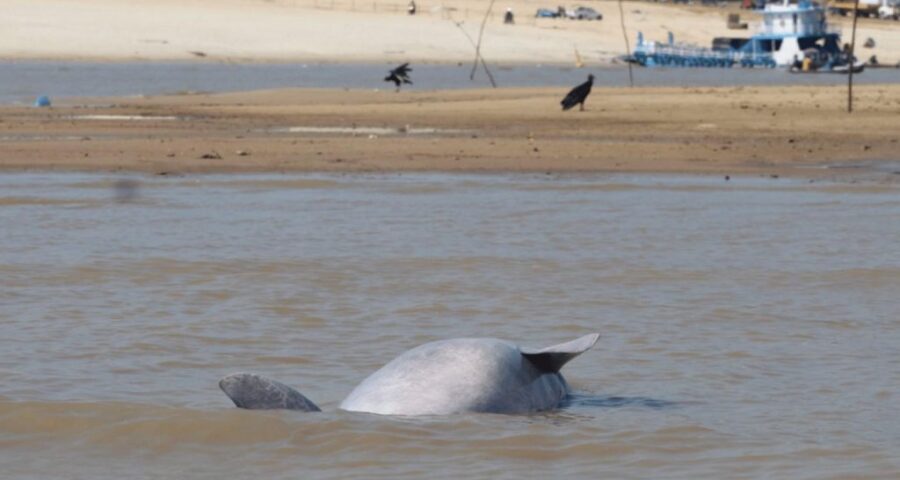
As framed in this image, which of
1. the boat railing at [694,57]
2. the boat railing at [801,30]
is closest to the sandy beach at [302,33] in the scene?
the boat railing at [694,57]

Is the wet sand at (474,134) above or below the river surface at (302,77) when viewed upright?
above

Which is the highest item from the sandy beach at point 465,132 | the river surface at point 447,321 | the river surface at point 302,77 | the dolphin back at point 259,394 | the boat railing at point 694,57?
the dolphin back at point 259,394

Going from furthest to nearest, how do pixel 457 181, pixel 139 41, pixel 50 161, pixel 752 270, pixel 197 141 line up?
pixel 139 41 < pixel 197 141 < pixel 50 161 < pixel 457 181 < pixel 752 270

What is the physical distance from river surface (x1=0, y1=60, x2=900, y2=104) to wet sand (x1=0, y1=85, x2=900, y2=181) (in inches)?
229

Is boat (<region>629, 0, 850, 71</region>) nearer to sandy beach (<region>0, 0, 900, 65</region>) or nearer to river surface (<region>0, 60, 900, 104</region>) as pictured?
river surface (<region>0, 60, 900, 104</region>)

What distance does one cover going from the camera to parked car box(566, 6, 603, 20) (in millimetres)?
83188

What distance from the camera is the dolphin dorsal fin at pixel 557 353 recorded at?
5.49 meters

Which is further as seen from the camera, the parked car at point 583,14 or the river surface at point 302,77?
the parked car at point 583,14

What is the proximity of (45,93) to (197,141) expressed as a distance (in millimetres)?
14710

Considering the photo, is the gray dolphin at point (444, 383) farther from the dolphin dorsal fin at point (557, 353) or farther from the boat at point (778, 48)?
the boat at point (778, 48)

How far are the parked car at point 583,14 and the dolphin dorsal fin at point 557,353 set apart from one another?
78.1 meters

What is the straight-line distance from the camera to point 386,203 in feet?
43.7

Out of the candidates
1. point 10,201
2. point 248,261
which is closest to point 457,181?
point 10,201

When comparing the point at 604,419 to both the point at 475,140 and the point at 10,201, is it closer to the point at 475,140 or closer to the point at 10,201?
the point at 10,201
